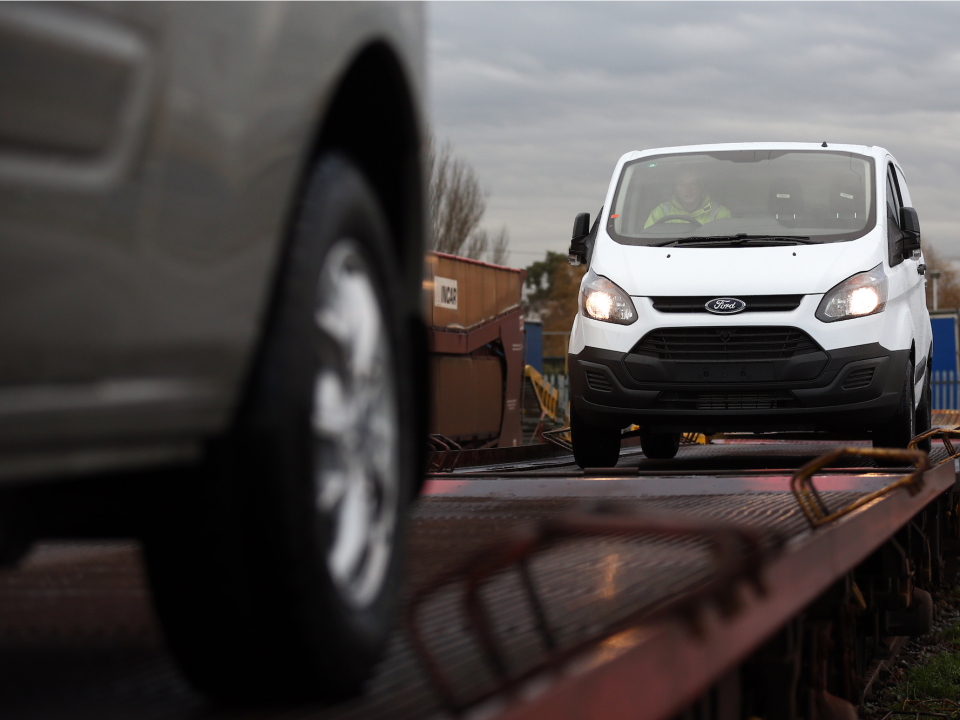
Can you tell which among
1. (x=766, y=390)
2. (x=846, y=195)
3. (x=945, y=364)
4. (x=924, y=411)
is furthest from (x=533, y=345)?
(x=766, y=390)

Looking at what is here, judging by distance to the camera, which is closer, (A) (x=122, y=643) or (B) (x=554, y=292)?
(A) (x=122, y=643)

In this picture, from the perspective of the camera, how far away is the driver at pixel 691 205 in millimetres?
7121

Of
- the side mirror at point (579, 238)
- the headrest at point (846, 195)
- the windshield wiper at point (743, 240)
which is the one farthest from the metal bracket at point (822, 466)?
the side mirror at point (579, 238)

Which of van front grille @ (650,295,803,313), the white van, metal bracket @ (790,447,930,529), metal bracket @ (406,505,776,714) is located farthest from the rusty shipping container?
metal bracket @ (406,505,776,714)

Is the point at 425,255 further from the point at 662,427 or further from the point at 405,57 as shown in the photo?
the point at 662,427

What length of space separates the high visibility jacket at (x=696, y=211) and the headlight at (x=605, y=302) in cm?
60

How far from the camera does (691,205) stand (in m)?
7.20

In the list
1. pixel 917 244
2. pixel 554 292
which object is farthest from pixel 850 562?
pixel 554 292

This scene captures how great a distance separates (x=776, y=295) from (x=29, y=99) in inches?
217

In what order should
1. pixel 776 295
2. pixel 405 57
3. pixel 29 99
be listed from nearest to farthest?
pixel 29 99, pixel 405 57, pixel 776 295

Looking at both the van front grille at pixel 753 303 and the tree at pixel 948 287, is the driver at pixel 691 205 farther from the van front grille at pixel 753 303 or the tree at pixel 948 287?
the tree at pixel 948 287

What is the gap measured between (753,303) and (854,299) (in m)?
0.51

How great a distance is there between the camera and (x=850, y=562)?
3.59 meters

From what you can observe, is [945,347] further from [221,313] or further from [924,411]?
[221,313]
